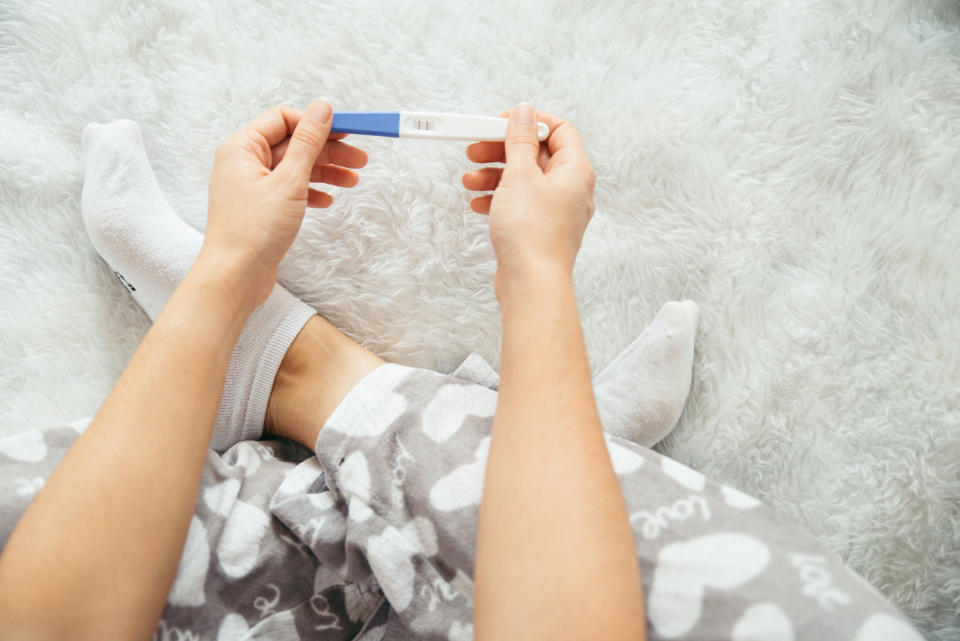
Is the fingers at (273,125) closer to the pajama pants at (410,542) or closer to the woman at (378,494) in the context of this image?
the woman at (378,494)

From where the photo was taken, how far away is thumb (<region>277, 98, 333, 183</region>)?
1.74ft

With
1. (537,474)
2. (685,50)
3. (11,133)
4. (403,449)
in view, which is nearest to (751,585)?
(537,474)

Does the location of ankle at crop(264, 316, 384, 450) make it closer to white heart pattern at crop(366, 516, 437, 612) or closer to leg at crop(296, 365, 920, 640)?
leg at crop(296, 365, 920, 640)

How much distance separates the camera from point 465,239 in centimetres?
68

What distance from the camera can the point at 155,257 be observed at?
2.15 feet

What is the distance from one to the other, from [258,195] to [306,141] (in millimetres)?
64

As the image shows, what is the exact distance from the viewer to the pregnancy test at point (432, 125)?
54 cm

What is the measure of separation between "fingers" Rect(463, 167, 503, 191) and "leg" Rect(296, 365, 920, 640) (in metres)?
0.20

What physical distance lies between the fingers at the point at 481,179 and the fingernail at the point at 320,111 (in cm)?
15

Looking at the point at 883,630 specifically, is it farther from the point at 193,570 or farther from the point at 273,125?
the point at 273,125

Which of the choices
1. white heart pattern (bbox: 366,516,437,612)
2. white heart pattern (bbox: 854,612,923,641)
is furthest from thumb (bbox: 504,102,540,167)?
white heart pattern (bbox: 854,612,923,641)

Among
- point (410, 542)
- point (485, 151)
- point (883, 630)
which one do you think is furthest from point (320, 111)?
point (883, 630)

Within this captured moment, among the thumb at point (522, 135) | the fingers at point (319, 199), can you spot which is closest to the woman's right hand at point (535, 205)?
the thumb at point (522, 135)

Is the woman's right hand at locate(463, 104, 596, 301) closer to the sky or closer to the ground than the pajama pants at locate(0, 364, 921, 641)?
closer to the sky
